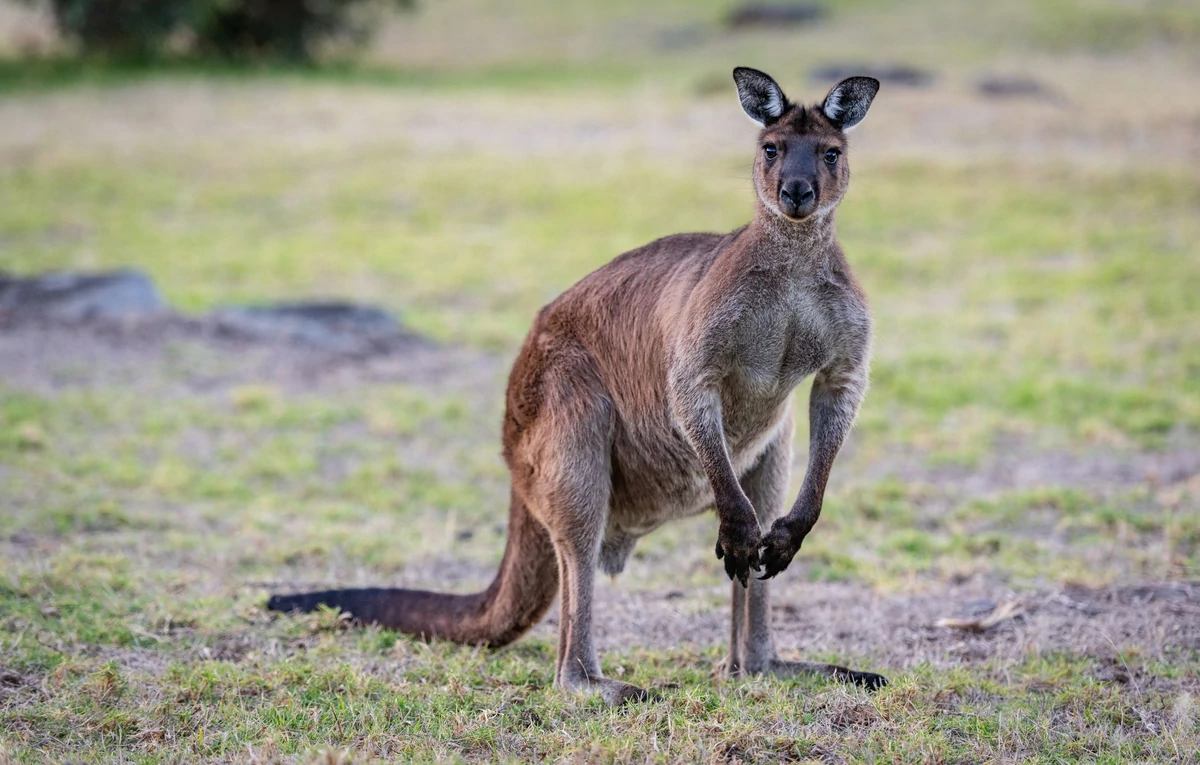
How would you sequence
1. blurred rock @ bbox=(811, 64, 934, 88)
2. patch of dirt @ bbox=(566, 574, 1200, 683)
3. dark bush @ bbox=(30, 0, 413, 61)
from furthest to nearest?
dark bush @ bbox=(30, 0, 413, 61), blurred rock @ bbox=(811, 64, 934, 88), patch of dirt @ bbox=(566, 574, 1200, 683)

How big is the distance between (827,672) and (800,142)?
5.69ft

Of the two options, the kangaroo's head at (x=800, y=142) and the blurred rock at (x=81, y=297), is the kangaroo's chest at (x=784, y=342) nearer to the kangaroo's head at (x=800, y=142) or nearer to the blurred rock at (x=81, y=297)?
the kangaroo's head at (x=800, y=142)

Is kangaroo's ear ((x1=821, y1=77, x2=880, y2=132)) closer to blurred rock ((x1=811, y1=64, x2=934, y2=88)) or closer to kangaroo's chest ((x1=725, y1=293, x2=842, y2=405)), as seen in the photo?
kangaroo's chest ((x1=725, y1=293, x2=842, y2=405))

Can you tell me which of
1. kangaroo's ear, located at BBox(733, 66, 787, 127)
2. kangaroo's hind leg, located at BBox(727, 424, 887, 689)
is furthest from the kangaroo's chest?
kangaroo's ear, located at BBox(733, 66, 787, 127)

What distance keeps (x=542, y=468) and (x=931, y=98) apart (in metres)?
14.5

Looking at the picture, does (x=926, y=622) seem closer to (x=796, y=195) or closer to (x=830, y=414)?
(x=830, y=414)

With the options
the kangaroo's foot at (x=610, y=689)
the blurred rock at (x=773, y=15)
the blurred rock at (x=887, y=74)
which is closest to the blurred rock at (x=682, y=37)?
the blurred rock at (x=773, y=15)

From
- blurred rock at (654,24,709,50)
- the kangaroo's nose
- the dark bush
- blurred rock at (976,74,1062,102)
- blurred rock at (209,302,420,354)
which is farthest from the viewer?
blurred rock at (654,24,709,50)

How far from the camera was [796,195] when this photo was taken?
3.87m

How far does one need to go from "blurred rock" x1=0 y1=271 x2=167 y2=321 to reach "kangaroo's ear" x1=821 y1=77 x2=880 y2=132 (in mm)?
7122

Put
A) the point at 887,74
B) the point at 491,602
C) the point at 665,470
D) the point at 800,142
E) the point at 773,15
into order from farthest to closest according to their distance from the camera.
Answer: the point at 773,15 < the point at 887,74 < the point at 491,602 < the point at 665,470 < the point at 800,142

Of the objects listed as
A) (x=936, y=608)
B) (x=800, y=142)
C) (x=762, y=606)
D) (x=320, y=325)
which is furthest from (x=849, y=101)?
(x=320, y=325)

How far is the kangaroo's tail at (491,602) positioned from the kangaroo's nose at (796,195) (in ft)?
4.71

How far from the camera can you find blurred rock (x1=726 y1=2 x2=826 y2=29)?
1075 inches
